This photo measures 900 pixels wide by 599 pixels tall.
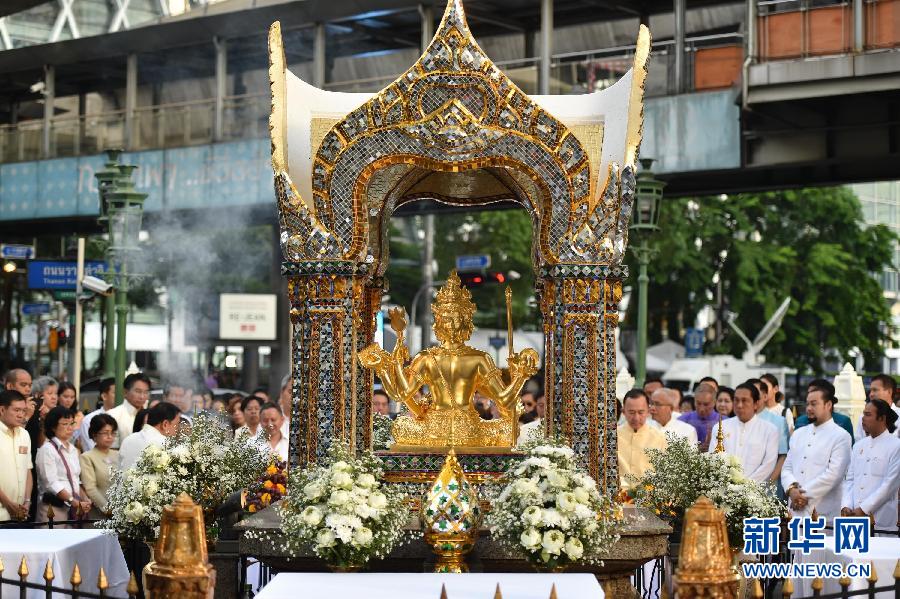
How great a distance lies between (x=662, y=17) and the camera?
28.9 meters

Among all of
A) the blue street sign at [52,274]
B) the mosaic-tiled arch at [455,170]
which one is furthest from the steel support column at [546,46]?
the mosaic-tiled arch at [455,170]

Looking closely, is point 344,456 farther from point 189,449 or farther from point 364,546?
point 189,449

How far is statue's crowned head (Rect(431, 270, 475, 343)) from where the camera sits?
41.8ft

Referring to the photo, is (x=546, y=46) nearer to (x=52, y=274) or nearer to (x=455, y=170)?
(x=52, y=274)

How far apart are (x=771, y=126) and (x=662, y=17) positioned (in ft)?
24.4

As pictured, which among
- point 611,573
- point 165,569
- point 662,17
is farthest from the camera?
point 662,17

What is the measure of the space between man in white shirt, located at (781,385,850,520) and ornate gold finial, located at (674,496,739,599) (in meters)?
6.46

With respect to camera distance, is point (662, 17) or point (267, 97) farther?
point (267, 97)

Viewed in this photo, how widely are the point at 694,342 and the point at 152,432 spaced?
2838cm

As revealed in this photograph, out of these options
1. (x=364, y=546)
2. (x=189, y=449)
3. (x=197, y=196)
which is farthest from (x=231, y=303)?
(x=364, y=546)

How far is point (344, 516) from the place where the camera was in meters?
9.62

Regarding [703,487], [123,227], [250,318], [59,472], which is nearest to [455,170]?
[703,487]

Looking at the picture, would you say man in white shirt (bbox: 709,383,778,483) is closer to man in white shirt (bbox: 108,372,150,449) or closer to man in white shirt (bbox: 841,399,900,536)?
man in white shirt (bbox: 841,399,900,536)

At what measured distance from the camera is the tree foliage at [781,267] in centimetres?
4022
